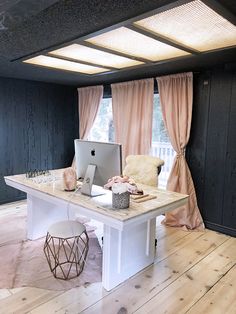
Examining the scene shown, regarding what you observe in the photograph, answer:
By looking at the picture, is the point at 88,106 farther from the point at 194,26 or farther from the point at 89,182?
the point at 194,26

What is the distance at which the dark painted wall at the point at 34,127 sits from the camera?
14.5ft

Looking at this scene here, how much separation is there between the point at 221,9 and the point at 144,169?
178 centimetres

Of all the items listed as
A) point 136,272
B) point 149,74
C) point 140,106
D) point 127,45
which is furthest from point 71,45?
point 136,272

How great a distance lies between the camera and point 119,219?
180cm

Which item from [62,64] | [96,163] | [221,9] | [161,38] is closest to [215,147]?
[161,38]

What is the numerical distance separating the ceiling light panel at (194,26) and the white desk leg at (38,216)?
6.94 feet

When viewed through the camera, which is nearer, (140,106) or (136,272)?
(136,272)

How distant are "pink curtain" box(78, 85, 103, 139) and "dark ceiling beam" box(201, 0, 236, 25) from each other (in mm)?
3110

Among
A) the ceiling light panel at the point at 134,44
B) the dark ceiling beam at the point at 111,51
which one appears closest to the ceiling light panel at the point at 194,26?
the ceiling light panel at the point at 134,44

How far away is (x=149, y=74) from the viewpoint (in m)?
3.77

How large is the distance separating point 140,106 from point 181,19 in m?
2.20

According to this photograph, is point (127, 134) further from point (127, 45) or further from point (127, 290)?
point (127, 290)

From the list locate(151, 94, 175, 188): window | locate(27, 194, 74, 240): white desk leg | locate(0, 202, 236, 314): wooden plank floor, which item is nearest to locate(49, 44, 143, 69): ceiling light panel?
locate(151, 94, 175, 188): window

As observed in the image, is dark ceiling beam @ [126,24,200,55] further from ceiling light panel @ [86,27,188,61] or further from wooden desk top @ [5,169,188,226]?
wooden desk top @ [5,169,188,226]
